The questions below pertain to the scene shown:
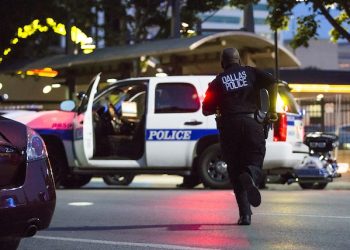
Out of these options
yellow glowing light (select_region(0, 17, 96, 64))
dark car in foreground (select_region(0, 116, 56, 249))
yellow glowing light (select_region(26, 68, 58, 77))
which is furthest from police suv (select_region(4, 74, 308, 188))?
yellow glowing light (select_region(0, 17, 96, 64))

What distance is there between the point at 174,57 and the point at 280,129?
9.42m

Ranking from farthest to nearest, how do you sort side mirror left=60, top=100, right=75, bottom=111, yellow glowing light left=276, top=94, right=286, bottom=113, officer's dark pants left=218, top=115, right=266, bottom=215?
side mirror left=60, top=100, right=75, bottom=111 → yellow glowing light left=276, top=94, right=286, bottom=113 → officer's dark pants left=218, top=115, right=266, bottom=215

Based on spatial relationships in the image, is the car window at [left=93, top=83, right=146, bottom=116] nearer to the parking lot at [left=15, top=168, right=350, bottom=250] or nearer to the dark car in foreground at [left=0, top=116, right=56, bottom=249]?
the parking lot at [left=15, top=168, right=350, bottom=250]

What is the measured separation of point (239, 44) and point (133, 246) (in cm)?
1425

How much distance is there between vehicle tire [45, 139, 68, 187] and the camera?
480 inches

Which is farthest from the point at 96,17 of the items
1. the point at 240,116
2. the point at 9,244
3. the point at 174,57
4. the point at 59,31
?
the point at 9,244

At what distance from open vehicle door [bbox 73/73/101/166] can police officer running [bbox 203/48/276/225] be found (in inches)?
194

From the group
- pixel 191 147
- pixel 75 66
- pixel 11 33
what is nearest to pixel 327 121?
pixel 191 147

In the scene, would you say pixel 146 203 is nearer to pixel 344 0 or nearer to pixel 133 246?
pixel 133 246

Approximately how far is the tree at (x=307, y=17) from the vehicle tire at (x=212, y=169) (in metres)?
6.54

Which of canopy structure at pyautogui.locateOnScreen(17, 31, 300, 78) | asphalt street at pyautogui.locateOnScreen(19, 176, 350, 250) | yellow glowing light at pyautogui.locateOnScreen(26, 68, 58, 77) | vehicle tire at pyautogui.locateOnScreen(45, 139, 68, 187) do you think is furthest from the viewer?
yellow glowing light at pyautogui.locateOnScreen(26, 68, 58, 77)

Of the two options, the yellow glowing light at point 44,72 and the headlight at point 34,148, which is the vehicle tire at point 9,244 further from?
the yellow glowing light at point 44,72

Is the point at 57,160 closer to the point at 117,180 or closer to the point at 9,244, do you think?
the point at 117,180

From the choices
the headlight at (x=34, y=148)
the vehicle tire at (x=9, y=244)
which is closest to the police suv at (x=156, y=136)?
the vehicle tire at (x=9, y=244)
